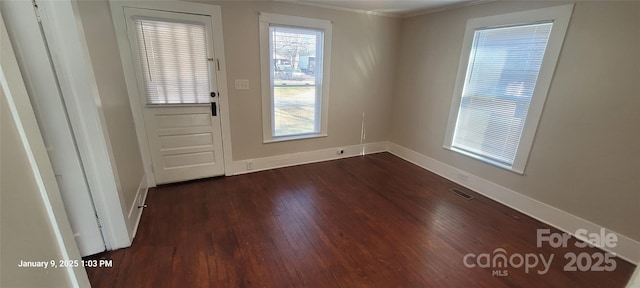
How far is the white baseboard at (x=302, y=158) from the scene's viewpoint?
11.3 feet

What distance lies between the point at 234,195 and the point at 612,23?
376 cm

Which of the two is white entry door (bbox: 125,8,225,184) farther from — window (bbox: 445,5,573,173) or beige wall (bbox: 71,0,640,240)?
window (bbox: 445,5,573,173)

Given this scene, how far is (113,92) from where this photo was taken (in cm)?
211

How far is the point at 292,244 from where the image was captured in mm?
2094

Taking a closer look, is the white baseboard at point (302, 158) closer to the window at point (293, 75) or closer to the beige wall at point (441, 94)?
the beige wall at point (441, 94)

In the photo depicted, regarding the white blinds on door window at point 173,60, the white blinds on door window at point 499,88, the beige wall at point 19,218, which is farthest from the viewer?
the white blinds on door window at point 173,60

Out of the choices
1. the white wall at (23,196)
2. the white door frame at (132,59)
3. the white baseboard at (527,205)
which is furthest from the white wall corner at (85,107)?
the white baseboard at (527,205)

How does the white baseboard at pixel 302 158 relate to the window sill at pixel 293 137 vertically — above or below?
below

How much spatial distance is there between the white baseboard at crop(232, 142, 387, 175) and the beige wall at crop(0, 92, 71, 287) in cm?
240

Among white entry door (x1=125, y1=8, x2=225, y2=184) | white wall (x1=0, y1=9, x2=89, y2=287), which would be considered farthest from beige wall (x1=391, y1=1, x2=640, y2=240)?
white wall (x1=0, y1=9, x2=89, y2=287)

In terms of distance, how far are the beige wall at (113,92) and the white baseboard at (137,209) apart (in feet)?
0.20

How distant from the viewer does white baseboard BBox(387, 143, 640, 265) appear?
206 centimetres

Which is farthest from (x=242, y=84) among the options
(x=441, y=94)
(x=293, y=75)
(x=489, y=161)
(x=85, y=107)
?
(x=489, y=161)

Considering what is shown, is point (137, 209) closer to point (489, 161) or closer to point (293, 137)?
point (293, 137)
